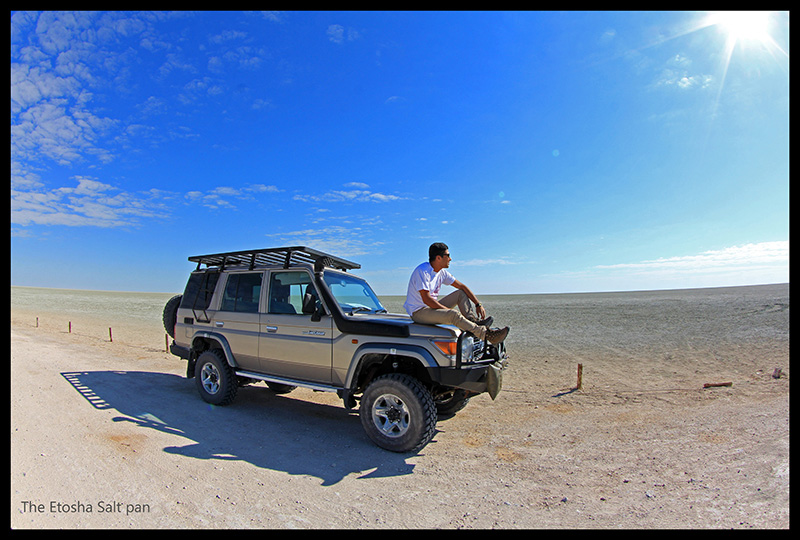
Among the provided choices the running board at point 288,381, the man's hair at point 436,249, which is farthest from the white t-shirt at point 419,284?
the running board at point 288,381

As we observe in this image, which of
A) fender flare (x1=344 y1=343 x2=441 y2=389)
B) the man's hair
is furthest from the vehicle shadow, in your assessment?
the man's hair

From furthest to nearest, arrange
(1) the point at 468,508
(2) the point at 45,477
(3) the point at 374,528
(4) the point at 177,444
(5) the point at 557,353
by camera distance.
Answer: (5) the point at 557,353 < (4) the point at 177,444 < (2) the point at 45,477 < (1) the point at 468,508 < (3) the point at 374,528

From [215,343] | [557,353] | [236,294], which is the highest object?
[236,294]

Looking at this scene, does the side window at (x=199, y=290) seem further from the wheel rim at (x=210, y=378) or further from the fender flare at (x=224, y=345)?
the wheel rim at (x=210, y=378)

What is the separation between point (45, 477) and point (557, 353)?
1383 centimetres

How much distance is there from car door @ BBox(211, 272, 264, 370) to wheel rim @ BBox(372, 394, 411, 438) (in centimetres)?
227

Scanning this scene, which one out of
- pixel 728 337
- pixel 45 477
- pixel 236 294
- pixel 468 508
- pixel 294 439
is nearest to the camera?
pixel 468 508

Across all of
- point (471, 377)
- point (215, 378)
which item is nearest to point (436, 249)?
point (471, 377)

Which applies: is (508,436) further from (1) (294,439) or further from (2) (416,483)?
(1) (294,439)

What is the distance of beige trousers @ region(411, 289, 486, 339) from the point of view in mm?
4746

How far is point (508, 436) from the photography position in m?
5.34

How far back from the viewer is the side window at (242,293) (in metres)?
6.21
